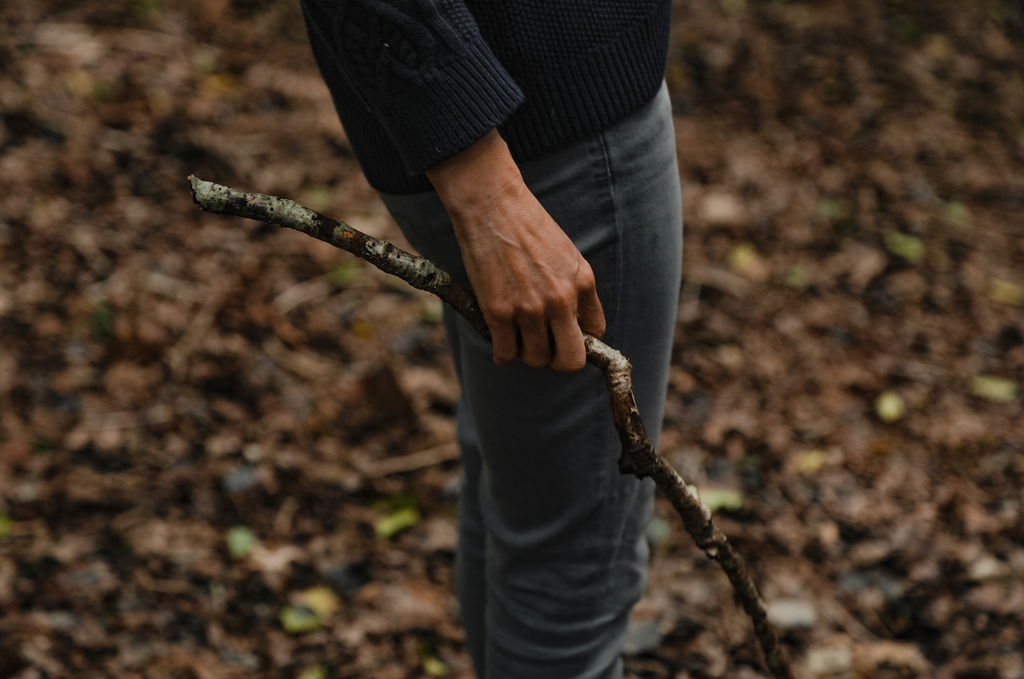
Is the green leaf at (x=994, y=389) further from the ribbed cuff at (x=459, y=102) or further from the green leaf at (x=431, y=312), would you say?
the ribbed cuff at (x=459, y=102)

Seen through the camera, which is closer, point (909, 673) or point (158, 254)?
point (909, 673)

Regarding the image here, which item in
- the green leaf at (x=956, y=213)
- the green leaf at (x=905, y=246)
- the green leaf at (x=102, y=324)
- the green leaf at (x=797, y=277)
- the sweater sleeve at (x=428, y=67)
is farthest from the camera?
the green leaf at (x=956, y=213)

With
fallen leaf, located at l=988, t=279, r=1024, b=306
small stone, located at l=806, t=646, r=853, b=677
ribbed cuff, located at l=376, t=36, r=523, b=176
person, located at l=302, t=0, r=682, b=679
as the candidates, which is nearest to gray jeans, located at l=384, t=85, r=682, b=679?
person, located at l=302, t=0, r=682, b=679

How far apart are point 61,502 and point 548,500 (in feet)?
5.63

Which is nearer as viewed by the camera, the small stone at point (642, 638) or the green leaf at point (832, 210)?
the small stone at point (642, 638)

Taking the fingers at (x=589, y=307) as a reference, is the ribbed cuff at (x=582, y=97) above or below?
above

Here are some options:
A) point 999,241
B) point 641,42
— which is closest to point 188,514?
point 641,42

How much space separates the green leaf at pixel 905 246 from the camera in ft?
11.1

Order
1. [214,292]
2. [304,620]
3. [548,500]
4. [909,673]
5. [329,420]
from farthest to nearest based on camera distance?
[214,292] → [329,420] → [304,620] → [909,673] → [548,500]

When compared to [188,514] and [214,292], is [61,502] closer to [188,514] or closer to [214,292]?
[188,514]

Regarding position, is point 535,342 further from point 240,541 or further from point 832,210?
point 832,210

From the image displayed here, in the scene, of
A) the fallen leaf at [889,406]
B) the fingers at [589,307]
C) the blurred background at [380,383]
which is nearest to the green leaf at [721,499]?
the blurred background at [380,383]

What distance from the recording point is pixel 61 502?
225 cm

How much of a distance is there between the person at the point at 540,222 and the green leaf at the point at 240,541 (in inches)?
44.7
